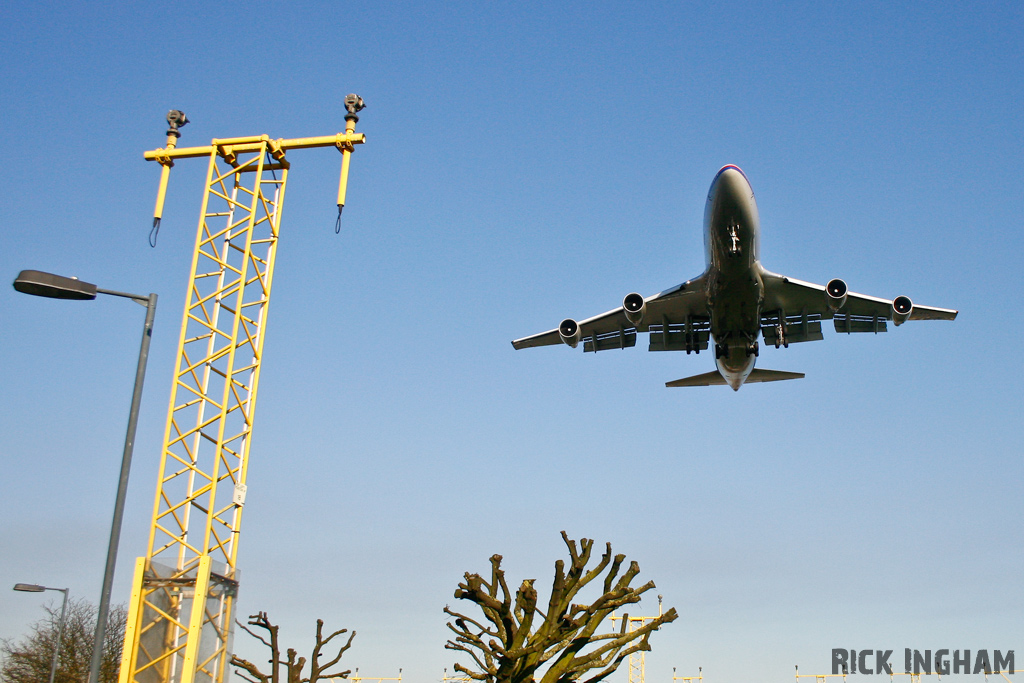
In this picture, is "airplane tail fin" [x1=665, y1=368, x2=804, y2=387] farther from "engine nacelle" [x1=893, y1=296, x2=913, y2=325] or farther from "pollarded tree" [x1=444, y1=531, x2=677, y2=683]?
"pollarded tree" [x1=444, y1=531, x2=677, y2=683]

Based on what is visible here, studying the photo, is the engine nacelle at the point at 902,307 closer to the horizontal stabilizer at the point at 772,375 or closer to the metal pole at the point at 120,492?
the horizontal stabilizer at the point at 772,375

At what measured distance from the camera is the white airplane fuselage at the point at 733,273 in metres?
29.2

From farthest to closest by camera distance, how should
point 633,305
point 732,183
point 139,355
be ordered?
1. point 633,305
2. point 732,183
3. point 139,355

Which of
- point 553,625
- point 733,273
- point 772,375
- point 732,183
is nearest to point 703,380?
point 772,375

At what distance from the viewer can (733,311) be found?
33000 millimetres

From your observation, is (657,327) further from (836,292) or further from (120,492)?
(120,492)

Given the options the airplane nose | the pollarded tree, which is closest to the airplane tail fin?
the airplane nose

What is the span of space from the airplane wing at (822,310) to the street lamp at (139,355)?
1044 inches

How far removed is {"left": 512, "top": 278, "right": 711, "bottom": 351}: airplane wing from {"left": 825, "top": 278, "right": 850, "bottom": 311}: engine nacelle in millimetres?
5174

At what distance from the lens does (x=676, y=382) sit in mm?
37938

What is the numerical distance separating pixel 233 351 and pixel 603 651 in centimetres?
1264

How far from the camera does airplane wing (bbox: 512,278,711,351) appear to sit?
36562mm

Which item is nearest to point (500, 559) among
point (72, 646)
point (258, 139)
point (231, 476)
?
point (231, 476)

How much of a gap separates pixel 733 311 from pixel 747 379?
5591mm
